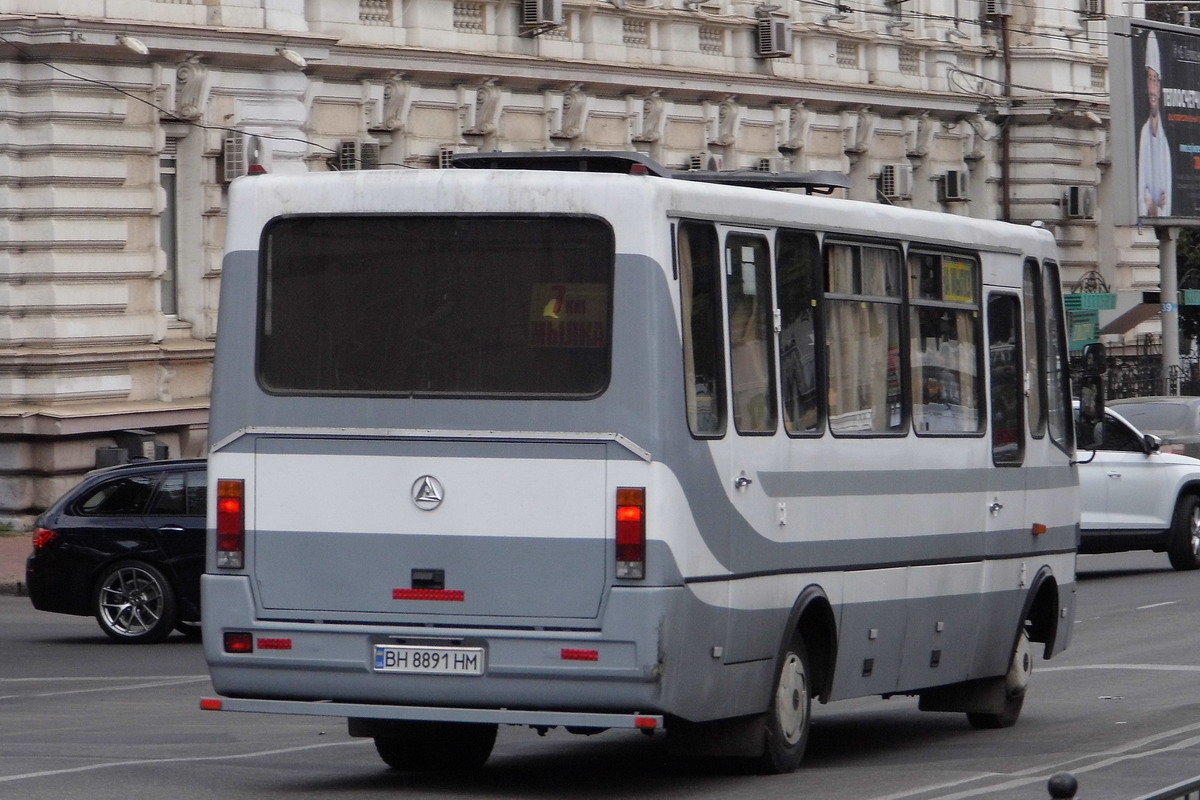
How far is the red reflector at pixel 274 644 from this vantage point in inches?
375

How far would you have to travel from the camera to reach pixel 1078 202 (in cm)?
4600

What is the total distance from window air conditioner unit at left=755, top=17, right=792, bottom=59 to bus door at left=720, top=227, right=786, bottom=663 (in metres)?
27.8

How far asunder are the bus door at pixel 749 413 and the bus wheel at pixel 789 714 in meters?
0.21

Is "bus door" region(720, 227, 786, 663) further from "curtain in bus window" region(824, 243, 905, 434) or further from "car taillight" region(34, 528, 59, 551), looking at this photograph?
"car taillight" region(34, 528, 59, 551)

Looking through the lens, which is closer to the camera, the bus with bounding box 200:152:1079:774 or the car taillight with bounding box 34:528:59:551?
the bus with bounding box 200:152:1079:774

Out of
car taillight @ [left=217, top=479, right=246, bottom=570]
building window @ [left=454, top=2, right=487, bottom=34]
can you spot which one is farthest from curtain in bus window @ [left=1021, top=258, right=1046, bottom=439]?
building window @ [left=454, top=2, right=487, bottom=34]

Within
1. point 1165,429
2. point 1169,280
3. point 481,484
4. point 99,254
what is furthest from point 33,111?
point 1169,280

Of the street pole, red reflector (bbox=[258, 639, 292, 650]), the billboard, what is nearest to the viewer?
red reflector (bbox=[258, 639, 292, 650])

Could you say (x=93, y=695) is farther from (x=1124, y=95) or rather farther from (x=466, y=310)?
(x=1124, y=95)

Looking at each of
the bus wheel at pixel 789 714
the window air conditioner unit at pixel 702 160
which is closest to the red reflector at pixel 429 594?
the bus wheel at pixel 789 714

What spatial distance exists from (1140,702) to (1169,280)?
28.7 meters

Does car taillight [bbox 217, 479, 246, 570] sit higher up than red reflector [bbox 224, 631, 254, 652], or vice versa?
car taillight [bbox 217, 479, 246, 570]

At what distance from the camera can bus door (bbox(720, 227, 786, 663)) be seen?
9688 millimetres

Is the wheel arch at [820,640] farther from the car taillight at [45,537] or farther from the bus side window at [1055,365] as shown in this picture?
the car taillight at [45,537]
